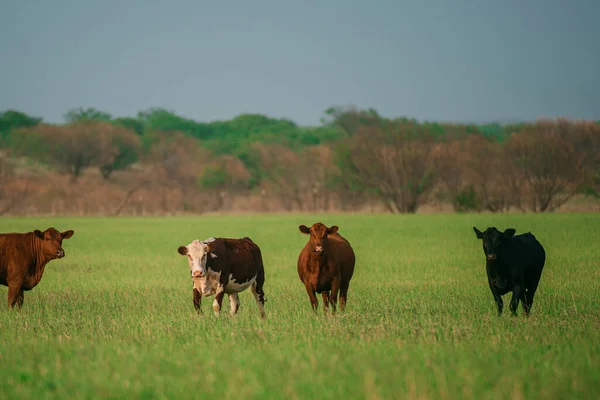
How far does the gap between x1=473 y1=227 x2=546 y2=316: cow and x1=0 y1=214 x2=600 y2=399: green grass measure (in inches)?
16.5

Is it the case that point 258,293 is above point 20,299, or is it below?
above

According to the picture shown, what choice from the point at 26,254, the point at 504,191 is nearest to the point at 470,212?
the point at 504,191

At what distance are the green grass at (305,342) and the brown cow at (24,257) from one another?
1.35 ft

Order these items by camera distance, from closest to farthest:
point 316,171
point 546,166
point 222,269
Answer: point 222,269 → point 546,166 → point 316,171

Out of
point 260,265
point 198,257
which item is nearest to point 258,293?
point 260,265

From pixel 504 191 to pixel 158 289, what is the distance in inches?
1795

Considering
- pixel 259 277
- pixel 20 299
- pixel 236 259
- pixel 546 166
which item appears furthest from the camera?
pixel 546 166

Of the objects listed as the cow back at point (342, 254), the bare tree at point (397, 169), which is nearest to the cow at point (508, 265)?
the cow back at point (342, 254)

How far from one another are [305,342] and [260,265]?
381cm

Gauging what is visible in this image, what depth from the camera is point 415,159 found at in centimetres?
6244

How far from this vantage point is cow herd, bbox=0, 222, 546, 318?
39.1 feet

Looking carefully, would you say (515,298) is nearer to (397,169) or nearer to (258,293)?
(258,293)

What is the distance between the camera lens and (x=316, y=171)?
2857 inches

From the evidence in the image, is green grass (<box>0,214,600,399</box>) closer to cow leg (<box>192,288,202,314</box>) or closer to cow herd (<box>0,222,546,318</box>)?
cow leg (<box>192,288,202,314</box>)
